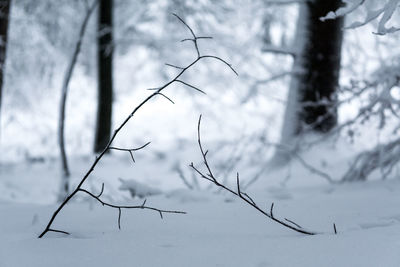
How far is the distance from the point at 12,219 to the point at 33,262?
2.21 ft

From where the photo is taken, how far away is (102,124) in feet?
25.6

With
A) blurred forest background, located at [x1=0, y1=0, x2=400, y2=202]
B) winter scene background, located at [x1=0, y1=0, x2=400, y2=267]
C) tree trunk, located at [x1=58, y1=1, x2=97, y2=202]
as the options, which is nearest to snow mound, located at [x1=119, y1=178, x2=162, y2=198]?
winter scene background, located at [x1=0, y1=0, x2=400, y2=267]

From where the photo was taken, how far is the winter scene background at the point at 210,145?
131cm

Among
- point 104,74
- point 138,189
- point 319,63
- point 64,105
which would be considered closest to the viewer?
point 138,189

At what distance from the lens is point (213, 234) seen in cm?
144

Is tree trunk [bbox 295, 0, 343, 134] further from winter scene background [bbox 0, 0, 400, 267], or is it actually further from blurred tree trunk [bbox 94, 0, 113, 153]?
blurred tree trunk [bbox 94, 0, 113, 153]

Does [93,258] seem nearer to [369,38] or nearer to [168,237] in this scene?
[168,237]

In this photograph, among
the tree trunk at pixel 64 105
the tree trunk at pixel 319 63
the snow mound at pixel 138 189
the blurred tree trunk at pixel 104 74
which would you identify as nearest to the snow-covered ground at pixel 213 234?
the snow mound at pixel 138 189

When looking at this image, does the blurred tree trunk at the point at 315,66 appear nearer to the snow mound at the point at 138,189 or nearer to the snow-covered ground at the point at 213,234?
the snow-covered ground at the point at 213,234

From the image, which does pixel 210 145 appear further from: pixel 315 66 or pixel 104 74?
pixel 315 66

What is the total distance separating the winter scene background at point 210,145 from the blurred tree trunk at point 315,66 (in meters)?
0.01

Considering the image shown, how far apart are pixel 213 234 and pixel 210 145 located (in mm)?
6293

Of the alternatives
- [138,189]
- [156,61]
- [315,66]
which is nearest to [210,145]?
[156,61]

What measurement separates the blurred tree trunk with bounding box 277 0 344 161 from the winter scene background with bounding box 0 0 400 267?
1 cm
